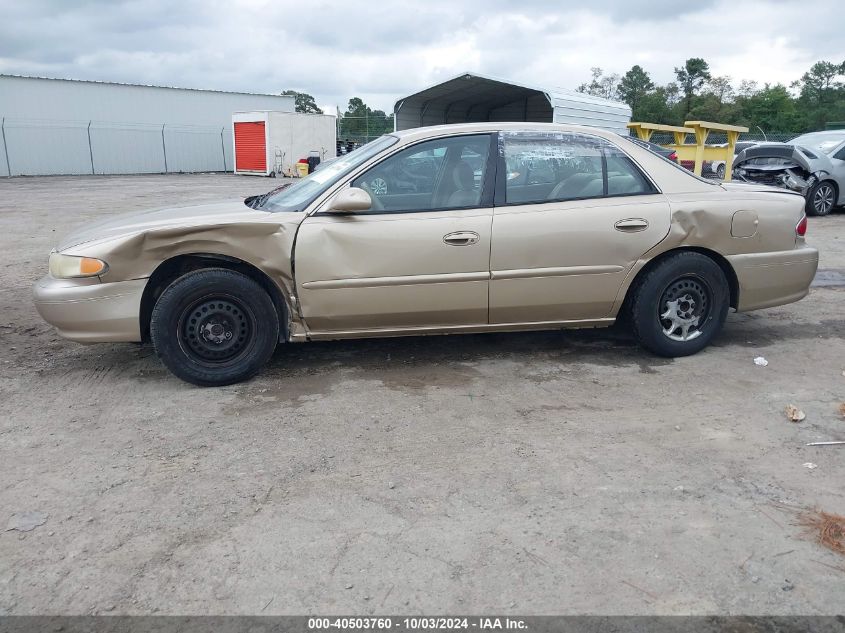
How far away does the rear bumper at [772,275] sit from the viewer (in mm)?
4781

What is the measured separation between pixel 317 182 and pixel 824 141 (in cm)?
1241

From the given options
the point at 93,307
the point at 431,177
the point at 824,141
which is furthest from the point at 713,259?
the point at 824,141

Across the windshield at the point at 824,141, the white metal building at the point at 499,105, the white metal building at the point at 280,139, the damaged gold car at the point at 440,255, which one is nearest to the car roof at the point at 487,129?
the damaged gold car at the point at 440,255

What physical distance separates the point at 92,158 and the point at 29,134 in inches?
108

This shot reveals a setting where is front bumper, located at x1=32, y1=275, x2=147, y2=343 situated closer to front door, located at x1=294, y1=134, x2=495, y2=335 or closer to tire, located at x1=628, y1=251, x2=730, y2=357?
front door, located at x1=294, y1=134, x2=495, y2=335

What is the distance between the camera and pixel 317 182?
15.2 feet

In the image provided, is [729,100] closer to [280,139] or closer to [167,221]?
[280,139]

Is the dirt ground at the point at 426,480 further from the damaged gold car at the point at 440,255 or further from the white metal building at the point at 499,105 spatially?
the white metal building at the point at 499,105

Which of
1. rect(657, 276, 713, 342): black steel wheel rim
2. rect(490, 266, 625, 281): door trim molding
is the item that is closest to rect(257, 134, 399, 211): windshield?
rect(490, 266, 625, 281): door trim molding

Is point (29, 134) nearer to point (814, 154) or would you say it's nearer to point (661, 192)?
point (814, 154)

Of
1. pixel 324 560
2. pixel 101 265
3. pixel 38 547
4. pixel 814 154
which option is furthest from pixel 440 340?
pixel 814 154

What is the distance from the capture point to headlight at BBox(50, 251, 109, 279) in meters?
4.09

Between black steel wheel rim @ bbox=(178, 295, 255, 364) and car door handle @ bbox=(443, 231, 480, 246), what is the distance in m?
1.32

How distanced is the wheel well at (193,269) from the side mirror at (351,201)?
637 millimetres
